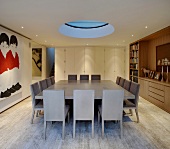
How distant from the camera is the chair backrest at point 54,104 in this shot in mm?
2822

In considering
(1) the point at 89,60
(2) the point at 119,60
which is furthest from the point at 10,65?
(2) the point at 119,60

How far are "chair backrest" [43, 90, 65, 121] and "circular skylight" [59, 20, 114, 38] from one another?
3.36 m

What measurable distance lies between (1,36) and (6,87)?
140cm

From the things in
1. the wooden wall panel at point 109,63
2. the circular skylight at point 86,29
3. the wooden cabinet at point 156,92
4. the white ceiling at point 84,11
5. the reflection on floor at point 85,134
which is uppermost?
the circular skylight at point 86,29

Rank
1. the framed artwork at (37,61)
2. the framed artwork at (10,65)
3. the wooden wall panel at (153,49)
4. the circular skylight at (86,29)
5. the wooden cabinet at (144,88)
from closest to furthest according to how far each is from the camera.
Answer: the framed artwork at (10,65) → the wooden wall panel at (153,49) → the circular skylight at (86,29) → the wooden cabinet at (144,88) → the framed artwork at (37,61)

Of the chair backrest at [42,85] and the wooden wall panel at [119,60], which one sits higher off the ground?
the wooden wall panel at [119,60]

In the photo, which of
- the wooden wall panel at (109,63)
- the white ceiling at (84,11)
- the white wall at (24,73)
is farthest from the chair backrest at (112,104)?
the wooden wall panel at (109,63)

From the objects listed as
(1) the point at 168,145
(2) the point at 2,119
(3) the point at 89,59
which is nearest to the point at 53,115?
(2) the point at 2,119

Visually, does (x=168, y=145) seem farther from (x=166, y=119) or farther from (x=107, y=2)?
(x=107, y=2)

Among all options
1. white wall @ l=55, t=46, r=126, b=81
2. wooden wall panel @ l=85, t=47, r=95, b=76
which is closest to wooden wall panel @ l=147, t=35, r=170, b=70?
white wall @ l=55, t=46, r=126, b=81

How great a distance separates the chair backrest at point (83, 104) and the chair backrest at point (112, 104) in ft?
0.75

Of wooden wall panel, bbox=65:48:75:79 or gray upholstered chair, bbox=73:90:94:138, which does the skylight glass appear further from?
gray upholstered chair, bbox=73:90:94:138

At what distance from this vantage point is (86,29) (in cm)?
634

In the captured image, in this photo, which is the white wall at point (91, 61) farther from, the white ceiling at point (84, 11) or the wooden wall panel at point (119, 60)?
the white ceiling at point (84, 11)
